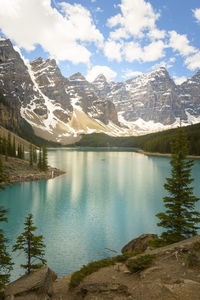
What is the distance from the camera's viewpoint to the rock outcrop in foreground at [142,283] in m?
6.86

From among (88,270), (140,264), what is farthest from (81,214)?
(140,264)

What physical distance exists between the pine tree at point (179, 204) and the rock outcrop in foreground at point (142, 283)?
19.8 ft

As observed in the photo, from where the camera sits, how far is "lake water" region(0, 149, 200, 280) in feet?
61.9

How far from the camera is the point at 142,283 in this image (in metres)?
7.68

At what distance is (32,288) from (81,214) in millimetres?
21330

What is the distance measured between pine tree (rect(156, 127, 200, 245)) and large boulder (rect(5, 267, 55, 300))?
30.5 feet

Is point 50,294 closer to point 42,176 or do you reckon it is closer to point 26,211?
point 26,211

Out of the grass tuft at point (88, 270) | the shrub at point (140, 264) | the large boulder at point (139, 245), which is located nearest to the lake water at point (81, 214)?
the large boulder at point (139, 245)

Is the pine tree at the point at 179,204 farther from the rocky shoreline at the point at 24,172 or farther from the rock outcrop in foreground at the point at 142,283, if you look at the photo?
the rocky shoreline at the point at 24,172

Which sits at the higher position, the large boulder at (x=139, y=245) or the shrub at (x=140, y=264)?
the shrub at (x=140, y=264)

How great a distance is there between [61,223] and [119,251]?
9.92 meters

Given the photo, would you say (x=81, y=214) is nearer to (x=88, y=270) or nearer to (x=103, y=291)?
(x=88, y=270)

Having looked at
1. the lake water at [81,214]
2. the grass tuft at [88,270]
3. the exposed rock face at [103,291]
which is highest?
the exposed rock face at [103,291]

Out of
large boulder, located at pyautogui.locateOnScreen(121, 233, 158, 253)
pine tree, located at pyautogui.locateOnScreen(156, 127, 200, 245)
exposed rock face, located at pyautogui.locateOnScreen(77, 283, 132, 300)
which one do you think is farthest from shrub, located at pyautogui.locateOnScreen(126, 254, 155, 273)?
large boulder, located at pyautogui.locateOnScreen(121, 233, 158, 253)
